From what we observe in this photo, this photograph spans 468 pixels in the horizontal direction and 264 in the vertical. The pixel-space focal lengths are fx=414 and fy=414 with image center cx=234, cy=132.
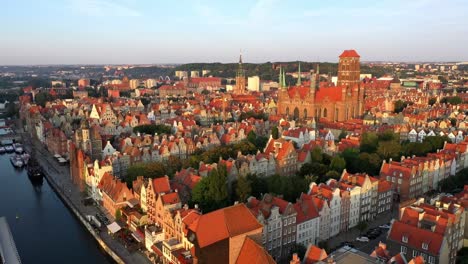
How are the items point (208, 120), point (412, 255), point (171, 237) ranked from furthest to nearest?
point (208, 120) → point (171, 237) → point (412, 255)

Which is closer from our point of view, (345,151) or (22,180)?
(345,151)

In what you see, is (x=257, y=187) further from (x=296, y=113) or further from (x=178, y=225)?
(x=296, y=113)

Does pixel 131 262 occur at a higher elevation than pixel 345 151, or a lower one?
lower

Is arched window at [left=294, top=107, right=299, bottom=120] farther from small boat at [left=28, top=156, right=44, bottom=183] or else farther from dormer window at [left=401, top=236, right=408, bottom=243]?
dormer window at [left=401, top=236, right=408, bottom=243]

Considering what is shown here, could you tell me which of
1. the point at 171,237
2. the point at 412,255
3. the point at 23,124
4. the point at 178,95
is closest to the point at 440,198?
the point at 412,255

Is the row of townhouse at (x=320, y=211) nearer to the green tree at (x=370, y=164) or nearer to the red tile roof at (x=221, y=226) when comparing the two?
the red tile roof at (x=221, y=226)

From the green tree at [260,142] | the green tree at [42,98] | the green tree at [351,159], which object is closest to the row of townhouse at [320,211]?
the green tree at [351,159]

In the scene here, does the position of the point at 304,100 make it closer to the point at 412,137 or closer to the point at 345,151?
the point at 412,137

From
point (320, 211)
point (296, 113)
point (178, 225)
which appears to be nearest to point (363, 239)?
point (320, 211)
